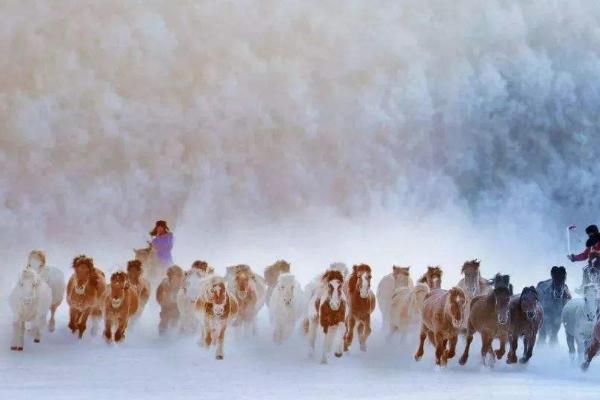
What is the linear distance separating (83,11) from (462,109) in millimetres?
4012

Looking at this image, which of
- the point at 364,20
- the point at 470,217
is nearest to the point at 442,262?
the point at 470,217

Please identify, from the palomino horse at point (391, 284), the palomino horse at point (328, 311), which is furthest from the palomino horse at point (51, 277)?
the palomino horse at point (391, 284)

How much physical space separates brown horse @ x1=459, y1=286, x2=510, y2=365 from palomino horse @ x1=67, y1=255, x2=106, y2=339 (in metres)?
2.93

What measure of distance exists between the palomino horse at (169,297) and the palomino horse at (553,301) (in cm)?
307

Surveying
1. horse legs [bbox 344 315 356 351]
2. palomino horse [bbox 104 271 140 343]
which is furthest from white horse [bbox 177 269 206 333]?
horse legs [bbox 344 315 356 351]

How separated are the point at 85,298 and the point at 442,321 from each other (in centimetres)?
283

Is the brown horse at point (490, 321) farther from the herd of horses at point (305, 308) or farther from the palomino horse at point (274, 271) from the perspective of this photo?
the palomino horse at point (274, 271)

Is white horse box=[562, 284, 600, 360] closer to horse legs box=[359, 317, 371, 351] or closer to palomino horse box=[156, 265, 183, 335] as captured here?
horse legs box=[359, 317, 371, 351]

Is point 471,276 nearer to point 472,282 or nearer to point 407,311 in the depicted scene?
point 472,282

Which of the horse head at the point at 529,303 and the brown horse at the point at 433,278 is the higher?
the brown horse at the point at 433,278

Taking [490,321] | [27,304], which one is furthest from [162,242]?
[490,321]

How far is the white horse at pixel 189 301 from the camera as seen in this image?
7.92 m

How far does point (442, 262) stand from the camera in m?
9.91

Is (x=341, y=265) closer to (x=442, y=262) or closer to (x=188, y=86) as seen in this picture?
(x=442, y=262)
